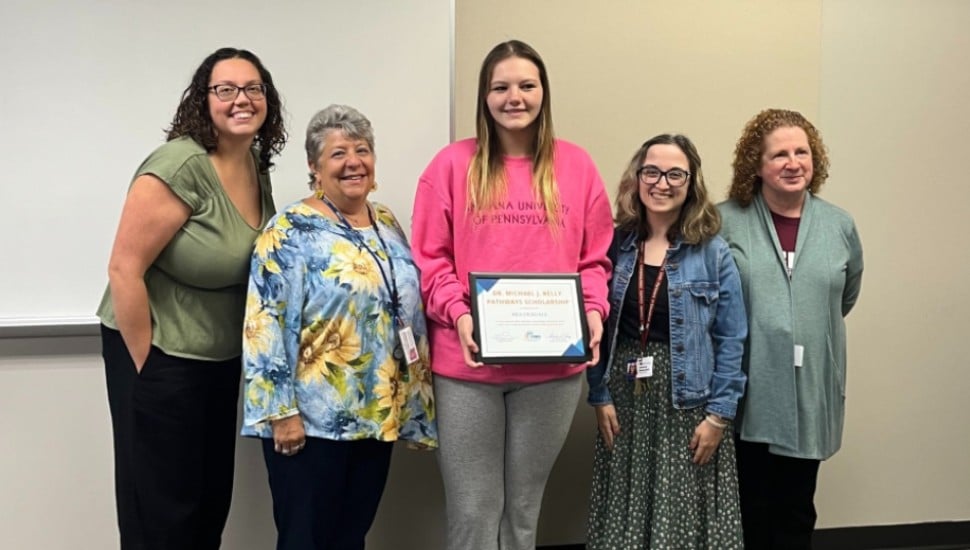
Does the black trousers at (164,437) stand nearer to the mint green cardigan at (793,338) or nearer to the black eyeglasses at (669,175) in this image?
the black eyeglasses at (669,175)

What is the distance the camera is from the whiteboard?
6.77ft

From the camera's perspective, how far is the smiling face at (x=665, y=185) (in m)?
1.96

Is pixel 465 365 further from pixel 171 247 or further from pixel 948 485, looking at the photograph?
pixel 948 485

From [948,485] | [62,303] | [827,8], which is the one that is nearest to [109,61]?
[62,303]

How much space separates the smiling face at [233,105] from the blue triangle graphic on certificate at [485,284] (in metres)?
0.68

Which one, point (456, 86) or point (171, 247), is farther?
point (456, 86)

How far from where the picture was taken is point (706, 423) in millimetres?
1955

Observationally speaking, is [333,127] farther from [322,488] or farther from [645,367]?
[645,367]

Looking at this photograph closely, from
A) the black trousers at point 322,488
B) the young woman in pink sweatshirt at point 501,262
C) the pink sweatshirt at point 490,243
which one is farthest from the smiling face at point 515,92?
the black trousers at point 322,488

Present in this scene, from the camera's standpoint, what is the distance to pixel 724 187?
9.13 feet

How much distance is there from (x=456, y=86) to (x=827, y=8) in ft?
4.88

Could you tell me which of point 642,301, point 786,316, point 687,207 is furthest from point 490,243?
point 786,316

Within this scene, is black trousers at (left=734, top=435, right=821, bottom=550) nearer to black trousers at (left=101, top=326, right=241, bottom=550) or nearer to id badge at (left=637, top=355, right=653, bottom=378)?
id badge at (left=637, top=355, right=653, bottom=378)

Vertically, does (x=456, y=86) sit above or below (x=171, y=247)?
above
